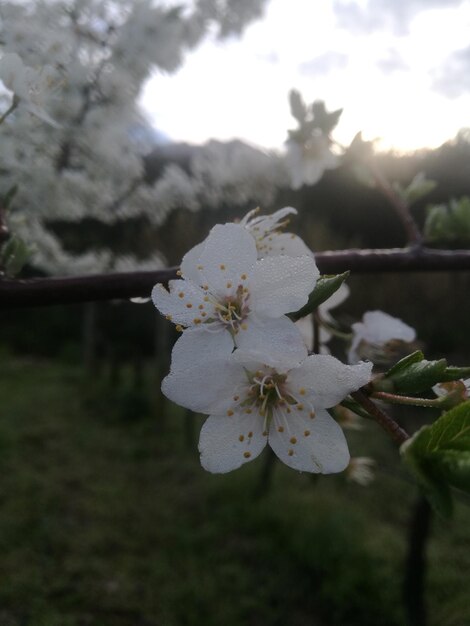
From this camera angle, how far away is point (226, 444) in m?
0.39

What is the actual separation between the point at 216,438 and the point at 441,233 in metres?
0.42

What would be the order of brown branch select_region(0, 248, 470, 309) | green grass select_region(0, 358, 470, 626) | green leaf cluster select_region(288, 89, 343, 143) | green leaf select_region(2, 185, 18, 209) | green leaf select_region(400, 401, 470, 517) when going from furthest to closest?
green grass select_region(0, 358, 470, 626) < green leaf cluster select_region(288, 89, 343, 143) < green leaf select_region(2, 185, 18, 209) < brown branch select_region(0, 248, 470, 309) < green leaf select_region(400, 401, 470, 517)

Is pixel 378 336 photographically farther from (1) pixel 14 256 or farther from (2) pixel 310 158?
(2) pixel 310 158

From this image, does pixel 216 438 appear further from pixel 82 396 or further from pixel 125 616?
pixel 82 396

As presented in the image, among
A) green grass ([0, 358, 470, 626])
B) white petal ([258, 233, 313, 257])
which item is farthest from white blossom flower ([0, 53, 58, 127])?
green grass ([0, 358, 470, 626])

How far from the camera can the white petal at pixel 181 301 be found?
0.39 metres

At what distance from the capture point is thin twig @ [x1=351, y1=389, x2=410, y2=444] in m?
0.32

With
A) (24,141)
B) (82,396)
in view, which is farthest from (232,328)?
(82,396)

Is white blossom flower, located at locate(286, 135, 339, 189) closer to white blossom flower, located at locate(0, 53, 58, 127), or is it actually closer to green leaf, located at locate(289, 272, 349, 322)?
white blossom flower, located at locate(0, 53, 58, 127)

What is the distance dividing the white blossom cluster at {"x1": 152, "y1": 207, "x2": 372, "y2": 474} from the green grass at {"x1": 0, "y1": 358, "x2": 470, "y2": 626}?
1.67 meters

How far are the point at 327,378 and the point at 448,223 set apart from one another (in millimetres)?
409

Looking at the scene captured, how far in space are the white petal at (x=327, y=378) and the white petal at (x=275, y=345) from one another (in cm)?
2

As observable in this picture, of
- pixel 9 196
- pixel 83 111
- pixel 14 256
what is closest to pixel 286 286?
pixel 14 256

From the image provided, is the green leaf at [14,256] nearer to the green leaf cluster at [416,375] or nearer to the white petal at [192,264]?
the white petal at [192,264]
